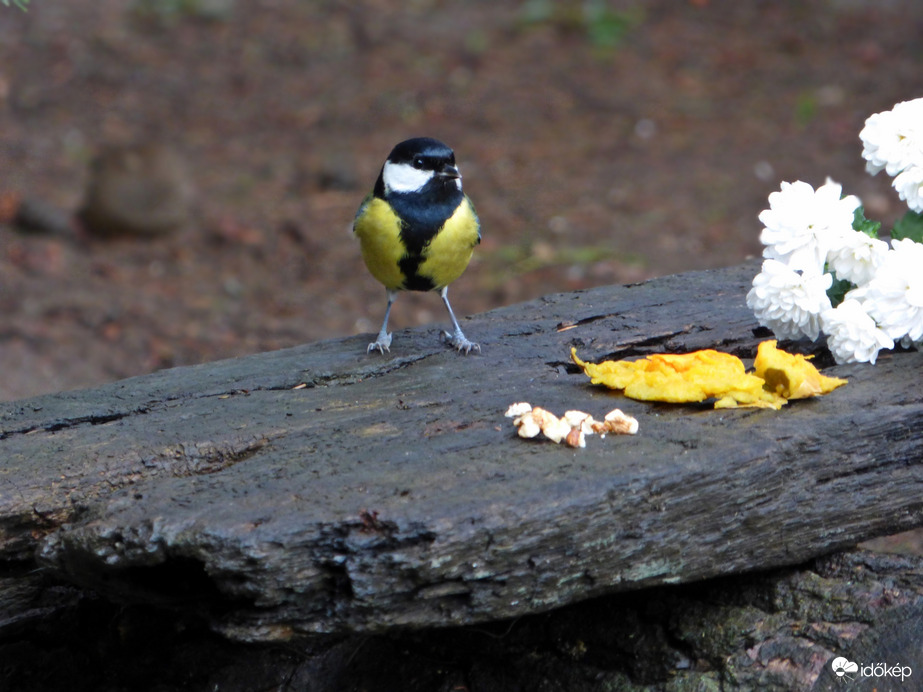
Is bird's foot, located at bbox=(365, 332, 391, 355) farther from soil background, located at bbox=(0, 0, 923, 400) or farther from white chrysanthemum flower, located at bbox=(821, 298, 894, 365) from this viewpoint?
soil background, located at bbox=(0, 0, 923, 400)

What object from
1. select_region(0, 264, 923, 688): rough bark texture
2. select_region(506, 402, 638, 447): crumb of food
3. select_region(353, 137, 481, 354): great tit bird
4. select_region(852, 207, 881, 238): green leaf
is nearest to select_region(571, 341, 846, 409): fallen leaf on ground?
select_region(0, 264, 923, 688): rough bark texture

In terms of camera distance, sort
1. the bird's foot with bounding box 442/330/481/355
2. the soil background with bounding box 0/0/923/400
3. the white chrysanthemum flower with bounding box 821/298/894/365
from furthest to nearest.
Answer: the soil background with bounding box 0/0/923/400, the bird's foot with bounding box 442/330/481/355, the white chrysanthemum flower with bounding box 821/298/894/365

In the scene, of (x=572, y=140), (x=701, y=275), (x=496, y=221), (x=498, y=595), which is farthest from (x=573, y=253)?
(x=498, y=595)

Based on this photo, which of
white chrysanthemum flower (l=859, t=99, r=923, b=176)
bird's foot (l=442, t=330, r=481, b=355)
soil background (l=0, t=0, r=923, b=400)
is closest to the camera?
white chrysanthemum flower (l=859, t=99, r=923, b=176)

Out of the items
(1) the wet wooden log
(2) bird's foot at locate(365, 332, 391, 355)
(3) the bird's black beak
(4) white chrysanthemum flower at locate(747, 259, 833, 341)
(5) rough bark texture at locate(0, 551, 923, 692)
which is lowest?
(5) rough bark texture at locate(0, 551, 923, 692)

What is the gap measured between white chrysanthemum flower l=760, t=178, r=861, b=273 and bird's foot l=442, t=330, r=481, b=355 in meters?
0.97

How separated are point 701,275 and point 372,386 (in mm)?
1495

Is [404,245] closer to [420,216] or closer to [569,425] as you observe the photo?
[420,216]

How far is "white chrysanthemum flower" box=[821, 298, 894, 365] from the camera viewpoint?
106 inches

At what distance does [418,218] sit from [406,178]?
0.14 metres

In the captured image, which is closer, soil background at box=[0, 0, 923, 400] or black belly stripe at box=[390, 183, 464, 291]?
black belly stripe at box=[390, 183, 464, 291]

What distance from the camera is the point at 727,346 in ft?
10.2

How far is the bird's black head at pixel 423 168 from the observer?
3.28 m

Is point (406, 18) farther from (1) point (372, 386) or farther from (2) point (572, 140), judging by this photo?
(1) point (372, 386)
